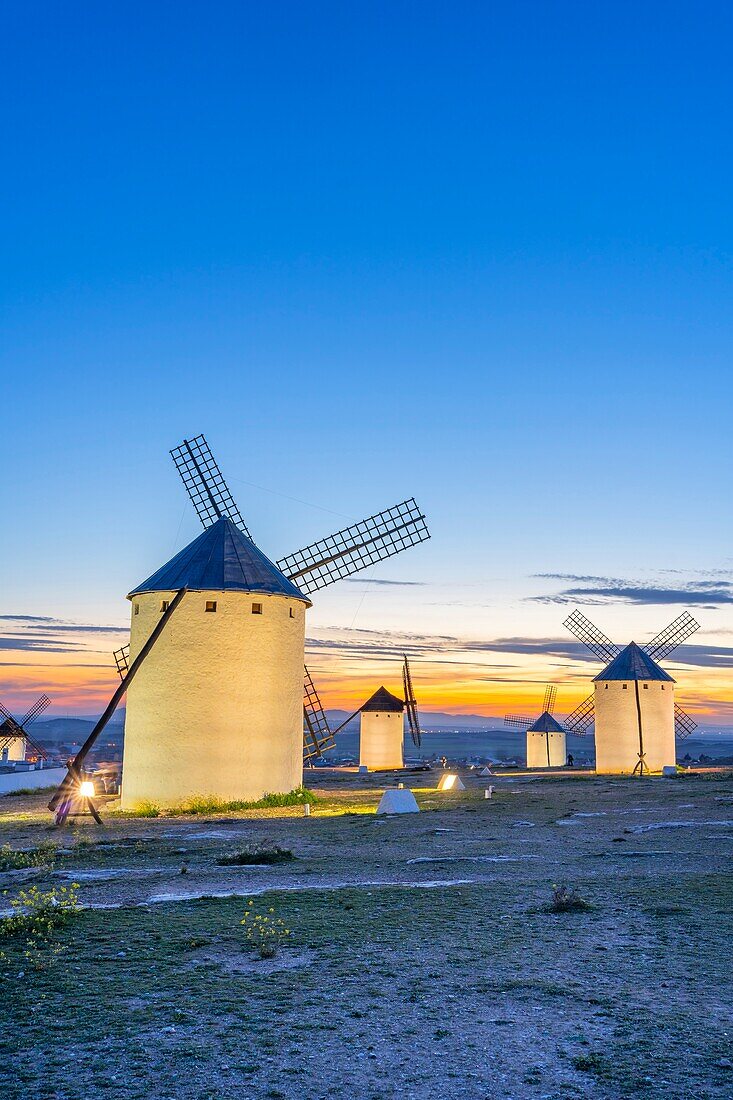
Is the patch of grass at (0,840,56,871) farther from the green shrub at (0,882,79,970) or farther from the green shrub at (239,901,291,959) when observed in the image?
the green shrub at (239,901,291,959)

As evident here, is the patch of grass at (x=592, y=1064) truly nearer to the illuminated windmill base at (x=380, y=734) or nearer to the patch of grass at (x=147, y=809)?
the patch of grass at (x=147, y=809)

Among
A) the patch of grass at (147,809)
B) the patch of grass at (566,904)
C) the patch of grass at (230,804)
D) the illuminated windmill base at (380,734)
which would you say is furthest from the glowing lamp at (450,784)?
the illuminated windmill base at (380,734)

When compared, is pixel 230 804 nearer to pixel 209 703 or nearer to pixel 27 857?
pixel 209 703

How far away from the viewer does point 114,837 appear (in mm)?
19250

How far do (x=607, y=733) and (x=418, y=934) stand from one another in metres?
43.6

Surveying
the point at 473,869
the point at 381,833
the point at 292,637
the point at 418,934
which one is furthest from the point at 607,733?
the point at 418,934

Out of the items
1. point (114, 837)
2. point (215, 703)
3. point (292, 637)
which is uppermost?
point (292, 637)

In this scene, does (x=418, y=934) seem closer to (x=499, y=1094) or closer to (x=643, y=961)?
(x=643, y=961)

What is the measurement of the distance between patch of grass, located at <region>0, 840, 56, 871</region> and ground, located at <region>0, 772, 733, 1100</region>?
1.23 feet

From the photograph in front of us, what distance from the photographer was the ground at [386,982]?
19.7ft

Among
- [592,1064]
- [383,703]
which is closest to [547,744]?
[383,703]

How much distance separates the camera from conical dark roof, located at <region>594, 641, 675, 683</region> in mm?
50344

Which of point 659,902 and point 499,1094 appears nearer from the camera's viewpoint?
point 499,1094

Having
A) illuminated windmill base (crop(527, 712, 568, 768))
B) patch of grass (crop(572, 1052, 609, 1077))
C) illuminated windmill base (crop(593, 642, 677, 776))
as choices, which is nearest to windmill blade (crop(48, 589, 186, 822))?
patch of grass (crop(572, 1052, 609, 1077))
